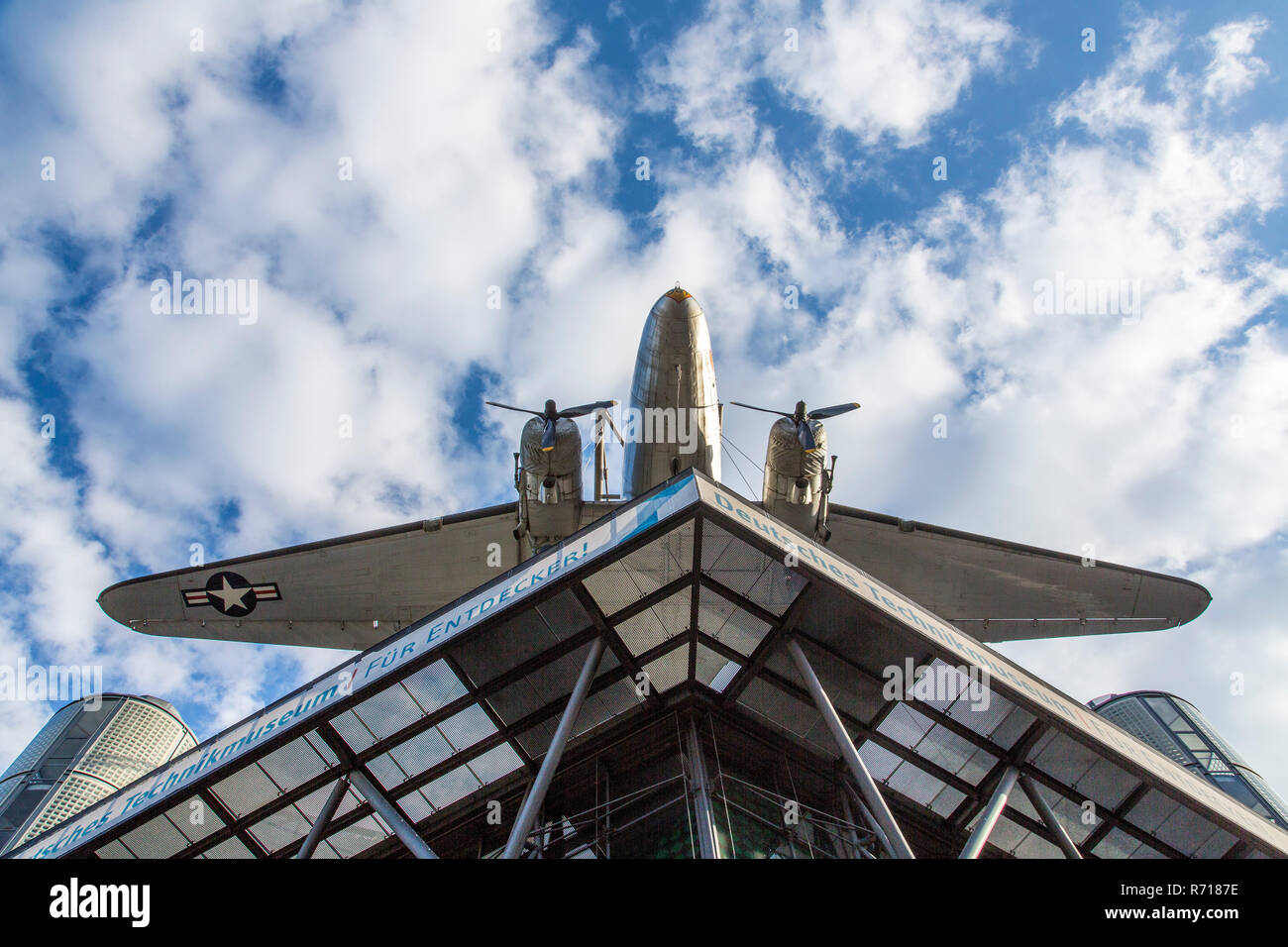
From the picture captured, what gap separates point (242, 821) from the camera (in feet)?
43.5

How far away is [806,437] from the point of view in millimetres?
22156

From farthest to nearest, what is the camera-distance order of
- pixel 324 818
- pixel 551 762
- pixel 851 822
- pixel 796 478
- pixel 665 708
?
pixel 796 478 < pixel 665 708 < pixel 851 822 < pixel 324 818 < pixel 551 762

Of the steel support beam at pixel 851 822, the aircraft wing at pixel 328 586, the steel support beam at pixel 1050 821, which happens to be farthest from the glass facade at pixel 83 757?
the steel support beam at pixel 1050 821

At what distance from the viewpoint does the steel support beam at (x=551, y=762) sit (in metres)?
10.4

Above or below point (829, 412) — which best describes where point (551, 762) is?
below

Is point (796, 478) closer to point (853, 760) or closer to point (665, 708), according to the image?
point (665, 708)

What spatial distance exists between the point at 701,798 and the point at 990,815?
14.0 ft

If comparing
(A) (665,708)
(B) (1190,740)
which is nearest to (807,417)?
(A) (665,708)

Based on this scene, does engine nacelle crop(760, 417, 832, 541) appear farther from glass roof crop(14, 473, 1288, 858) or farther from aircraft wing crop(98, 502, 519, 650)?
glass roof crop(14, 473, 1288, 858)

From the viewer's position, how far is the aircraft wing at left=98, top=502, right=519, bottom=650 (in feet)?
84.5

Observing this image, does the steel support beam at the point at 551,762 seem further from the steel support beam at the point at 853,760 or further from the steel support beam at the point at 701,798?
the steel support beam at the point at 853,760

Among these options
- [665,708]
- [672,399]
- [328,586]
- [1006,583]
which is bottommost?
[665,708]

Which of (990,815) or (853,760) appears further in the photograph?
(990,815)

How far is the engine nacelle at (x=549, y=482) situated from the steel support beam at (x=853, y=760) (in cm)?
1081
